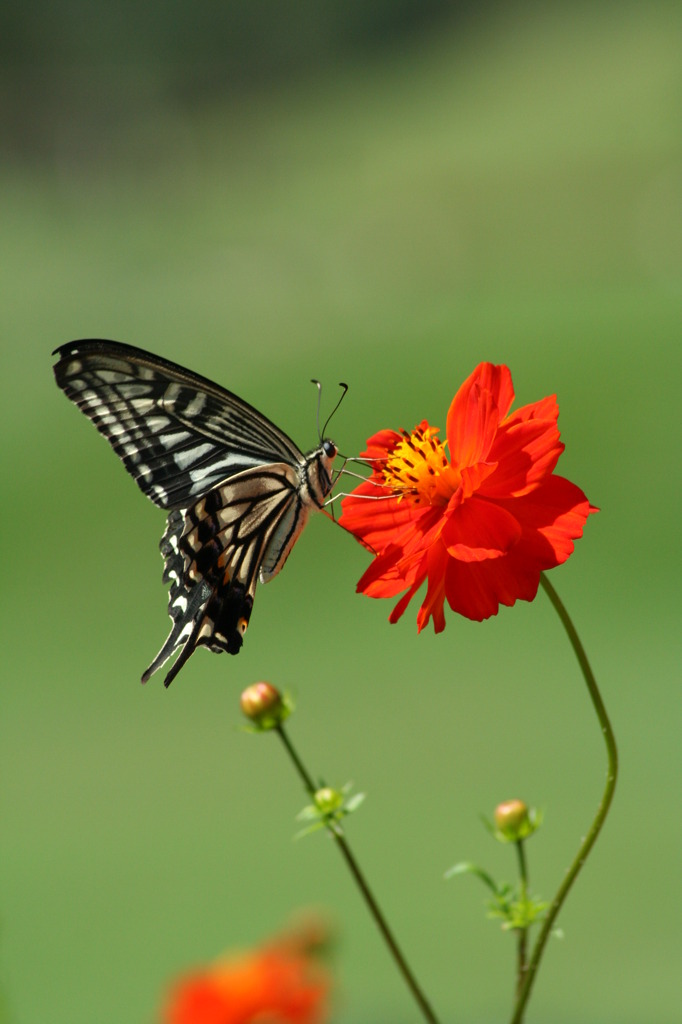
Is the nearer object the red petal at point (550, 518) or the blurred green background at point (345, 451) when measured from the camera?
the red petal at point (550, 518)

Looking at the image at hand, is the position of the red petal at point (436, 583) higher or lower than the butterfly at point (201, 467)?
lower

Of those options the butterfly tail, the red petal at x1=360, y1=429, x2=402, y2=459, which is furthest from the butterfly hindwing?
the red petal at x1=360, y1=429, x2=402, y2=459

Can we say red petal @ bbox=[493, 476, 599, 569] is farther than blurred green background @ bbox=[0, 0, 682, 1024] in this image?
No

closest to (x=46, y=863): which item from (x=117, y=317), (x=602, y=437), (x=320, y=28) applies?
(x=602, y=437)

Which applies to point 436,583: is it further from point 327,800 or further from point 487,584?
point 327,800

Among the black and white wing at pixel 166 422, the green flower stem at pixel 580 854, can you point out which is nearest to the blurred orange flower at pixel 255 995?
the green flower stem at pixel 580 854

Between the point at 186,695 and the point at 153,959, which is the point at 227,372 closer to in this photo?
the point at 186,695

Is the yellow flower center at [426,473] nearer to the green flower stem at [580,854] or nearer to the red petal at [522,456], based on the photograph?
the red petal at [522,456]

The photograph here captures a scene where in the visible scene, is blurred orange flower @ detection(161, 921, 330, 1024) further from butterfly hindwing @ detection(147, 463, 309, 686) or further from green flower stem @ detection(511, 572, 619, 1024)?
butterfly hindwing @ detection(147, 463, 309, 686)
